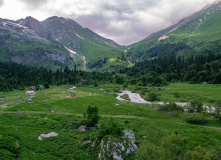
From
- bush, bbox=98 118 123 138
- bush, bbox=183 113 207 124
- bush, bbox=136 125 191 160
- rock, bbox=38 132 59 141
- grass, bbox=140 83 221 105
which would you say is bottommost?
rock, bbox=38 132 59 141

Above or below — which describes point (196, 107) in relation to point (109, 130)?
above

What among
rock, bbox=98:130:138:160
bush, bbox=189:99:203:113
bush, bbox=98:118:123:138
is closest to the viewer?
rock, bbox=98:130:138:160

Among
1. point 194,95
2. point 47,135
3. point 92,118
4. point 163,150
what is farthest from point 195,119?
point 47,135

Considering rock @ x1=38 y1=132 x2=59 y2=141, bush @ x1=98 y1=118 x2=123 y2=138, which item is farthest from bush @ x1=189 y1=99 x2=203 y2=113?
rock @ x1=38 y1=132 x2=59 y2=141

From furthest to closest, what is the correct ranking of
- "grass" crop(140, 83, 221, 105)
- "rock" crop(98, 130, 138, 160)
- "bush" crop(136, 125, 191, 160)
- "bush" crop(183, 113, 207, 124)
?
1. "grass" crop(140, 83, 221, 105)
2. "bush" crop(183, 113, 207, 124)
3. "rock" crop(98, 130, 138, 160)
4. "bush" crop(136, 125, 191, 160)

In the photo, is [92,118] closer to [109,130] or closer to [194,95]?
[109,130]

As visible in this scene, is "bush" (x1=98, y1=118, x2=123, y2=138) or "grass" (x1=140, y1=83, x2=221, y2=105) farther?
"grass" (x1=140, y1=83, x2=221, y2=105)

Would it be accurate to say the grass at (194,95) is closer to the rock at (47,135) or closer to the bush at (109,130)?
the bush at (109,130)

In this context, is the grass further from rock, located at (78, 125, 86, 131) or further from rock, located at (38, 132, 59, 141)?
rock, located at (38, 132, 59, 141)

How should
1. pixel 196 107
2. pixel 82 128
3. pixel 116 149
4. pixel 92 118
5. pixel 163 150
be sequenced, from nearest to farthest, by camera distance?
pixel 163 150, pixel 116 149, pixel 82 128, pixel 92 118, pixel 196 107

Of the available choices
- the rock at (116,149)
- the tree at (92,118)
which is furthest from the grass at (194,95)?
the rock at (116,149)

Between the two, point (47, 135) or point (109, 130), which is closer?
point (109, 130)

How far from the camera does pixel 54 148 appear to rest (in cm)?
3928

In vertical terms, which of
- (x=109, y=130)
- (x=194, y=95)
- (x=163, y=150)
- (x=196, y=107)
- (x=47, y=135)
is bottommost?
(x=47, y=135)
